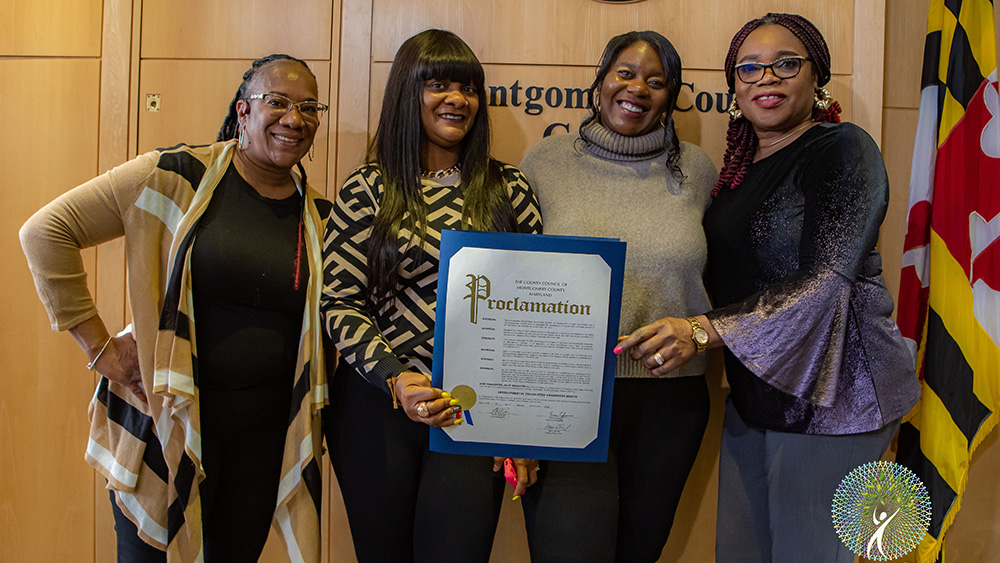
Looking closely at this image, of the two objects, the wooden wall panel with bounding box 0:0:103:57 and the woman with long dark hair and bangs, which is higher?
the wooden wall panel with bounding box 0:0:103:57

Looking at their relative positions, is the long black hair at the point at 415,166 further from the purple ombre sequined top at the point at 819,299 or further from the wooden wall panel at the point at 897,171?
the wooden wall panel at the point at 897,171

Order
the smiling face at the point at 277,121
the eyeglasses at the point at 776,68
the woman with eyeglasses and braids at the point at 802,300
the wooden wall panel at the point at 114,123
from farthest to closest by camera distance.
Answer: the wooden wall panel at the point at 114,123
the smiling face at the point at 277,121
the eyeglasses at the point at 776,68
the woman with eyeglasses and braids at the point at 802,300

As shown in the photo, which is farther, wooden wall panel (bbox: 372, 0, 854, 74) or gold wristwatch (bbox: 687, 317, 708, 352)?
wooden wall panel (bbox: 372, 0, 854, 74)

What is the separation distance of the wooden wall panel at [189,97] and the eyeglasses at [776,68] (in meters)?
1.39

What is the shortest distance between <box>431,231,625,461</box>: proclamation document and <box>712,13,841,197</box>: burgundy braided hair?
1.97 feet

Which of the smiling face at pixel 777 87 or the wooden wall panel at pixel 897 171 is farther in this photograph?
the wooden wall panel at pixel 897 171

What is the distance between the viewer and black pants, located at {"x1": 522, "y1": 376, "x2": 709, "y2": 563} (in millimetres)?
1467

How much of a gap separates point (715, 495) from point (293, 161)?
1766mm

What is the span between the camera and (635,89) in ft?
5.47

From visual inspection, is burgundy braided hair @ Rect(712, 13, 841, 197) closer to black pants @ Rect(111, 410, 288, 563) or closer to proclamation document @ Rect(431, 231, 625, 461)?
proclamation document @ Rect(431, 231, 625, 461)

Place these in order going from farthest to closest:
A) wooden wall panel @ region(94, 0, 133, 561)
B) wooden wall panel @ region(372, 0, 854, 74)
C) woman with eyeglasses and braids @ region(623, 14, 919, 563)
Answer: wooden wall panel @ region(94, 0, 133, 561), wooden wall panel @ region(372, 0, 854, 74), woman with eyeglasses and braids @ region(623, 14, 919, 563)

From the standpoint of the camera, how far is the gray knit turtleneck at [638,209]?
1.63 meters

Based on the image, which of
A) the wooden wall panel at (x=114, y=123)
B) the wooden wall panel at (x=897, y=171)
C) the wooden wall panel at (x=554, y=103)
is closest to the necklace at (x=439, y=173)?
the wooden wall panel at (x=554, y=103)

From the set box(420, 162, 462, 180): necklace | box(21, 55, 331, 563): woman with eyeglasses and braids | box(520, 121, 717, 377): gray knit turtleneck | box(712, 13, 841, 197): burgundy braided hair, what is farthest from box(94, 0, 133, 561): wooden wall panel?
box(712, 13, 841, 197): burgundy braided hair
